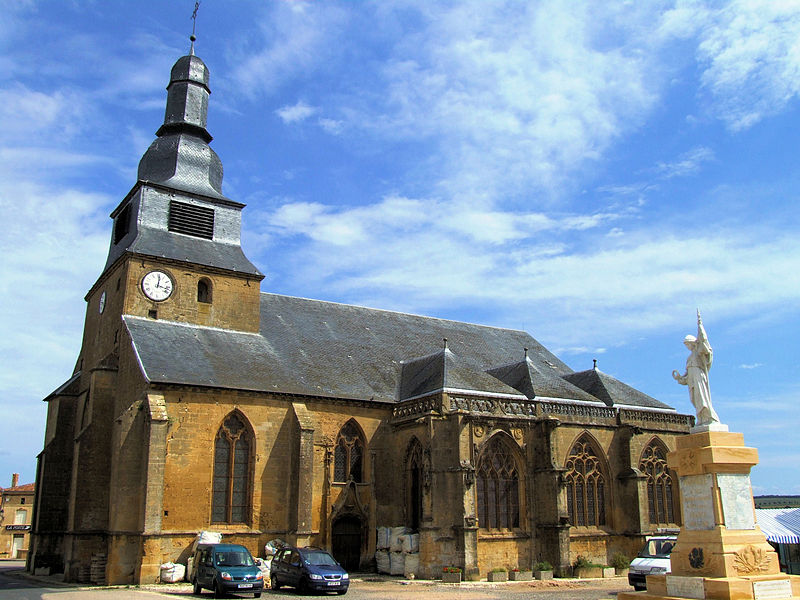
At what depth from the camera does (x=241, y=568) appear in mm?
16516

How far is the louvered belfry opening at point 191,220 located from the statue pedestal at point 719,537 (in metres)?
20.1

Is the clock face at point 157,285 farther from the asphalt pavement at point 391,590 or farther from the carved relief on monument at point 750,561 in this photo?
the carved relief on monument at point 750,561

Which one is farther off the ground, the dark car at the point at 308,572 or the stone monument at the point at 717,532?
the stone monument at the point at 717,532

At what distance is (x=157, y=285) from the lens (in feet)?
80.8

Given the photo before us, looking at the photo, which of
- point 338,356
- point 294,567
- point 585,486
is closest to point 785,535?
point 585,486

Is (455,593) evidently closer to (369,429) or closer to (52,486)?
(369,429)

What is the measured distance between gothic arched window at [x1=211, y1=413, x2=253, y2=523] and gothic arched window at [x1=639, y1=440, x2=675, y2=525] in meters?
14.3

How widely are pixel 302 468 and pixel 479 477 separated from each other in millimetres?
5756

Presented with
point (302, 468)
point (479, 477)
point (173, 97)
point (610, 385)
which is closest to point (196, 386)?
point (302, 468)

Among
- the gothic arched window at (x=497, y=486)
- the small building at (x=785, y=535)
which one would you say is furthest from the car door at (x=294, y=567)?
the small building at (x=785, y=535)

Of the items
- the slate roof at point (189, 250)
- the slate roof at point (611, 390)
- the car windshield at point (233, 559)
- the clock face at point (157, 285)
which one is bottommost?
the car windshield at point (233, 559)

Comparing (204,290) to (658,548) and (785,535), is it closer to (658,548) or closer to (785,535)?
(658,548)

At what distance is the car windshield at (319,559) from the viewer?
1767 centimetres

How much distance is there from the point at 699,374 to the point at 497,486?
Result: 12614 millimetres
